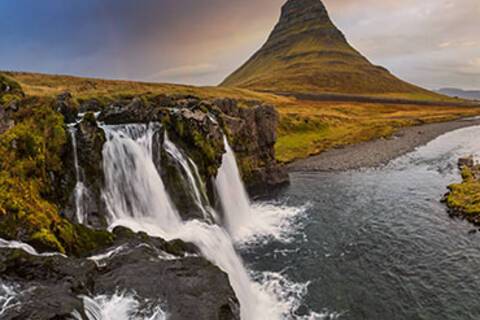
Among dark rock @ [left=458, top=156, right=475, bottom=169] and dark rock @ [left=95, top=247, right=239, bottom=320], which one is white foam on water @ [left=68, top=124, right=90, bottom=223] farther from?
dark rock @ [left=458, top=156, right=475, bottom=169]

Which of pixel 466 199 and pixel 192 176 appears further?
pixel 466 199

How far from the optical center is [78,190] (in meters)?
22.5

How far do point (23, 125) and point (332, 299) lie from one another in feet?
75.9

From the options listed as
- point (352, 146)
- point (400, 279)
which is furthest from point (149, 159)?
point (352, 146)

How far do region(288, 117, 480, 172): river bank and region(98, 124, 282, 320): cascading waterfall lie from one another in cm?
3624

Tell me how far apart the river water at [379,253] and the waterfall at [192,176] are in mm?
5172

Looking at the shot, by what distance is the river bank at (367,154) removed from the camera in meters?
61.2

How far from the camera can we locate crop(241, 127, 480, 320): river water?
2047 cm

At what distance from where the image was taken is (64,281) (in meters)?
13.0

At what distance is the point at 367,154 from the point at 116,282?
212 feet

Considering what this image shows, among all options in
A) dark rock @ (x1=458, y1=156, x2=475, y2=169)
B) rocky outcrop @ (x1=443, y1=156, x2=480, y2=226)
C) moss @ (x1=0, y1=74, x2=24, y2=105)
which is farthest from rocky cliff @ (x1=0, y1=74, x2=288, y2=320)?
dark rock @ (x1=458, y1=156, x2=475, y2=169)

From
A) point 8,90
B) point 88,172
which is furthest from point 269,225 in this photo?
point 8,90

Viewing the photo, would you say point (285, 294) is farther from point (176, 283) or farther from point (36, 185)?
point (36, 185)

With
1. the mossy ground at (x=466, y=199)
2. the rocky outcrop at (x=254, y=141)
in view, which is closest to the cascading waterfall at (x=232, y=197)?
the rocky outcrop at (x=254, y=141)
